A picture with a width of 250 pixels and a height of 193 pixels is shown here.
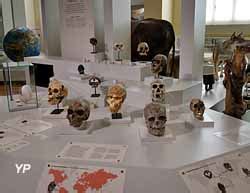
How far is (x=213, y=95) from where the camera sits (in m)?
3.22

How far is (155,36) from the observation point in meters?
4.02

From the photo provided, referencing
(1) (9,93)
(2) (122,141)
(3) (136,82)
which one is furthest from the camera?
(3) (136,82)

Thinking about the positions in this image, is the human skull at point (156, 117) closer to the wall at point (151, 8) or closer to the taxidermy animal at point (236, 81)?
the taxidermy animal at point (236, 81)

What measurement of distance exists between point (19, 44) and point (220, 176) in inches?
169

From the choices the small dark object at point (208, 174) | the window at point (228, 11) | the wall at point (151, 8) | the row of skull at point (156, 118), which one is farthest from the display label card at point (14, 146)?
the window at point (228, 11)

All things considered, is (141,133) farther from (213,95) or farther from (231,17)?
(231,17)

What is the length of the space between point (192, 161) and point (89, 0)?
10.2 ft

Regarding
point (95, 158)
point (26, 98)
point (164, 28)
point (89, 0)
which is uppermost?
point (89, 0)

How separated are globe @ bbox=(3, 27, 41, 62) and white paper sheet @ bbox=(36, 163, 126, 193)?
12.3ft

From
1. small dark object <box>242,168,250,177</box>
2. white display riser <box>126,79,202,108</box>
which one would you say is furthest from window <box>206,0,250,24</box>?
small dark object <box>242,168,250,177</box>

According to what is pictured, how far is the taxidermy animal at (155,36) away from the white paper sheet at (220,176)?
2.37 m

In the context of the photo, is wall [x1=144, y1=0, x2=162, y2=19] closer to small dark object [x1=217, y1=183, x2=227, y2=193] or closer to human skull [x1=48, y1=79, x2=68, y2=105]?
human skull [x1=48, y1=79, x2=68, y2=105]

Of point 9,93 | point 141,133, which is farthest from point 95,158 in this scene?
point 9,93

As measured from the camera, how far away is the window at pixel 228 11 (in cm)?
772
